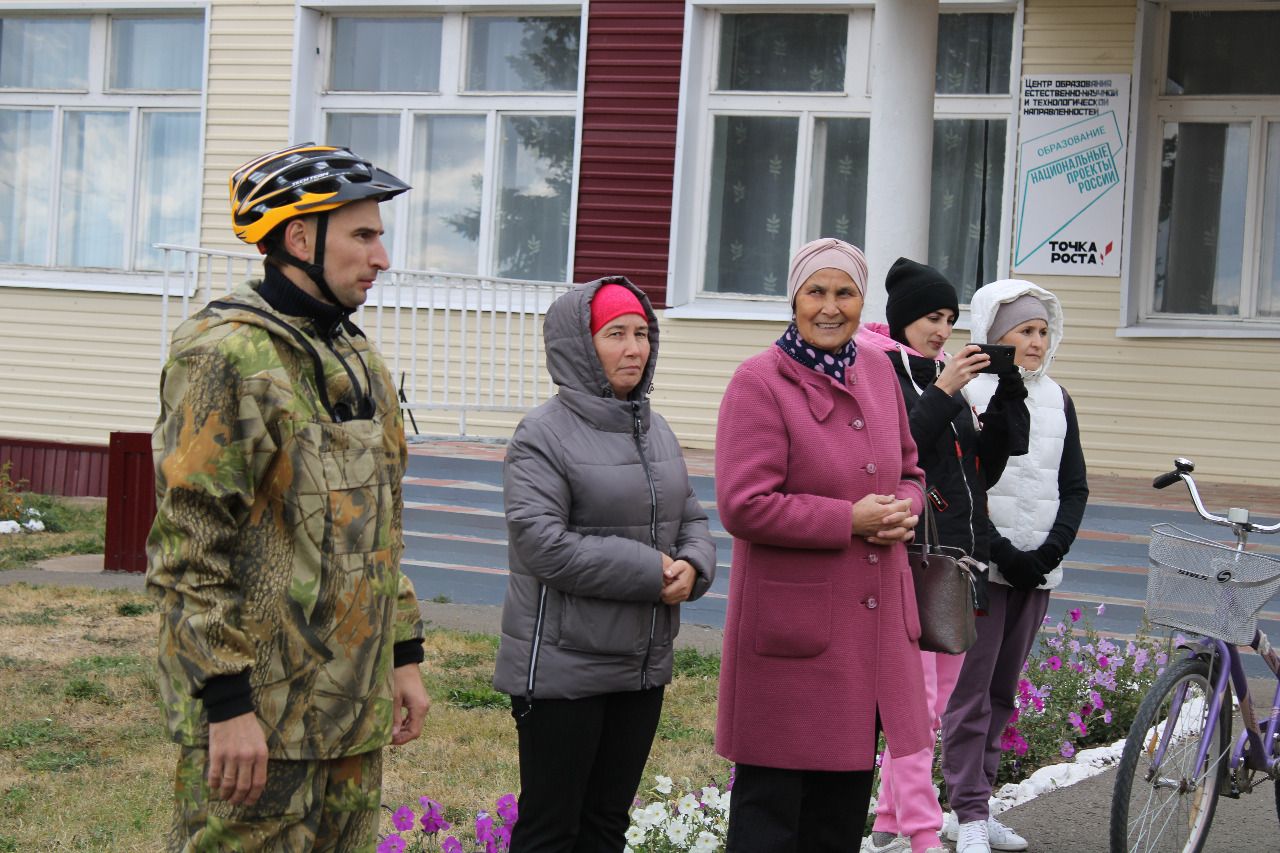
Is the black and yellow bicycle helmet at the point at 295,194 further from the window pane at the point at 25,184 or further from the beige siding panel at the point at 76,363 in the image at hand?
the window pane at the point at 25,184

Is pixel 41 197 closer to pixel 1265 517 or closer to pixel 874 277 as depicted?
pixel 874 277

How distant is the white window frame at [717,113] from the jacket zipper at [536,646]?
7.83 metres

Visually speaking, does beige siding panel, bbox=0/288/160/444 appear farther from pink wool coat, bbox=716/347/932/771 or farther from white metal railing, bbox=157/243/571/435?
pink wool coat, bbox=716/347/932/771

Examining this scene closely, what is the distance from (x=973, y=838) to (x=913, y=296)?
1667mm

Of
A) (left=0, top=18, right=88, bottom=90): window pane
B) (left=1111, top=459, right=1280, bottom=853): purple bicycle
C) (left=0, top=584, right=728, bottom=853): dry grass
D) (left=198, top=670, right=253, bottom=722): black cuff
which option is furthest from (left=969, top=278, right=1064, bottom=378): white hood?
(left=0, top=18, right=88, bottom=90): window pane

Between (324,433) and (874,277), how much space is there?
710 cm

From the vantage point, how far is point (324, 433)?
2588 millimetres

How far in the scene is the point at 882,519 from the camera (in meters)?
3.55

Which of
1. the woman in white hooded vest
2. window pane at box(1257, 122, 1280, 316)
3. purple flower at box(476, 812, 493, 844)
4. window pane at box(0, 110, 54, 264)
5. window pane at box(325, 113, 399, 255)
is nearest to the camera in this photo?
purple flower at box(476, 812, 493, 844)

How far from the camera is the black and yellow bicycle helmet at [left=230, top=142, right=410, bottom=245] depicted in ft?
8.60

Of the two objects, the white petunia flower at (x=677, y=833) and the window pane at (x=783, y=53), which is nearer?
the white petunia flower at (x=677, y=833)

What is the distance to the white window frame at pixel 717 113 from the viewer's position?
11.3 meters

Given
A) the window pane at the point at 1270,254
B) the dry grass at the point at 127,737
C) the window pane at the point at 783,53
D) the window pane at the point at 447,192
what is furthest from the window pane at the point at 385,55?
the window pane at the point at 1270,254

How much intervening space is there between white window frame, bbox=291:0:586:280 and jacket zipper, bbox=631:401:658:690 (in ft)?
27.2
